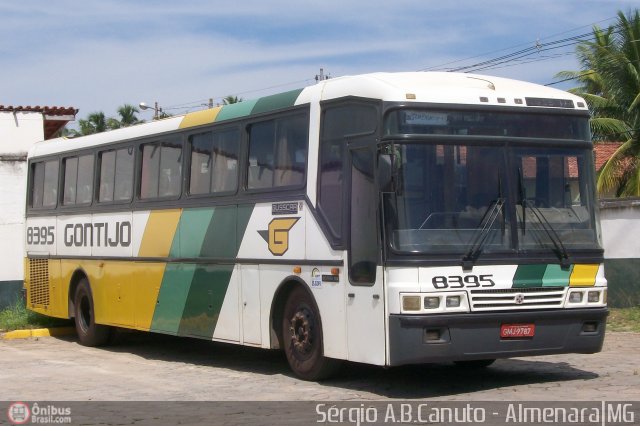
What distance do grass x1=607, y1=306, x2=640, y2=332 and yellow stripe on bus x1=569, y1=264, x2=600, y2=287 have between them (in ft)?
20.4

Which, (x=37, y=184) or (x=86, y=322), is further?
(x=37, y=184)

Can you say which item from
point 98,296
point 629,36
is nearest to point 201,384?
point 98,296

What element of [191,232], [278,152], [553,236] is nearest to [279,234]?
[278,152]

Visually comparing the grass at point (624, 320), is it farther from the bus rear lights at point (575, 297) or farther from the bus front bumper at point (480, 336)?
the bus front bumper at point (480, 336)

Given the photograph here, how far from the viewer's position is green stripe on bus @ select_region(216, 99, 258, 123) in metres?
12.9

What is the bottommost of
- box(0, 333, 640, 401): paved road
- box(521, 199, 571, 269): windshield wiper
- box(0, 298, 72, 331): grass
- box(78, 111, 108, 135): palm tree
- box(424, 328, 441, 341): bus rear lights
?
box(0, 333, 640, 401): paved road

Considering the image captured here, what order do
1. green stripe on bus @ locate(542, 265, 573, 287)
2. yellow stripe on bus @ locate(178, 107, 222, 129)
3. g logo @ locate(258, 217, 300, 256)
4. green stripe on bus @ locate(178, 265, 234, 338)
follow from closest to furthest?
green stripe on bus @ locate(542, 265, 573, 287)
g logo @ locate(258, 217, 300, 256)
green stripe on bus @ locate(178, 265, 234, 338)
yellow stripe on bus @ locate(178, 107, 222, 129)

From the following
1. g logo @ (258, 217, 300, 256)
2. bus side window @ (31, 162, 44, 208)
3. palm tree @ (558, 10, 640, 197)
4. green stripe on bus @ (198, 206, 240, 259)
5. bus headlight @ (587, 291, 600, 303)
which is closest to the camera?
bus headlight @ (587, 291, 600, 303)

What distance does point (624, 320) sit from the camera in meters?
17.6

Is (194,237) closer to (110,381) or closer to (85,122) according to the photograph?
(110,381)

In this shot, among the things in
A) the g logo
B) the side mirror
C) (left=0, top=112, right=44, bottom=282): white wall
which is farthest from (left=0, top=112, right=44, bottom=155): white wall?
the side mirror

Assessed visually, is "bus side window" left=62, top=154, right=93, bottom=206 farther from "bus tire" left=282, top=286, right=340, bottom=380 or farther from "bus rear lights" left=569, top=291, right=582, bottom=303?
"bus rear lights" left=569, top=291, right=582, bottom=303

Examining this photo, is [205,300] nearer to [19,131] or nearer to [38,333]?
[38,333]

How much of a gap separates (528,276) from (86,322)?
9.11 m
